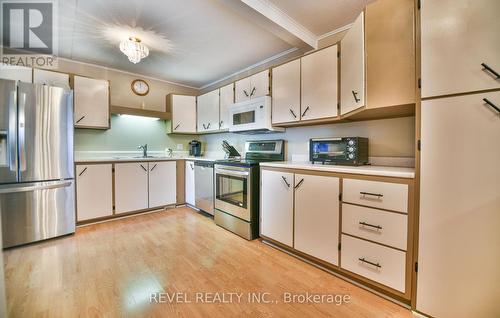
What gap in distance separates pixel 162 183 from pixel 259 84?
235 cm

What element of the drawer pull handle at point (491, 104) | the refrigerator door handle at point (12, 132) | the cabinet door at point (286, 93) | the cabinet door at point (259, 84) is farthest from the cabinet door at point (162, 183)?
the drawer pull handle at point (491, 104)

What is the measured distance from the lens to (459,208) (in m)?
1.16

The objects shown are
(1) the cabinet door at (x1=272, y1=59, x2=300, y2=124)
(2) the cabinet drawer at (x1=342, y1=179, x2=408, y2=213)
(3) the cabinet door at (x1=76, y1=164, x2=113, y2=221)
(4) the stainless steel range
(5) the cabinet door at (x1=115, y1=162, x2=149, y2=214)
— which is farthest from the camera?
(5) the cabinet door at (x1=115, y1=162, x2=149, y2=214)

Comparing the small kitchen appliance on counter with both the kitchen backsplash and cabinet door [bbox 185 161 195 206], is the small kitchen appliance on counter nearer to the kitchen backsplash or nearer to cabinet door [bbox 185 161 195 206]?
the kitchen backsplash

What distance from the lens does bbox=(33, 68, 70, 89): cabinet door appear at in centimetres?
265

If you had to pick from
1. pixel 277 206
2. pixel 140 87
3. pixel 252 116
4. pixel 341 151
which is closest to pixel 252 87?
pixel 252 116

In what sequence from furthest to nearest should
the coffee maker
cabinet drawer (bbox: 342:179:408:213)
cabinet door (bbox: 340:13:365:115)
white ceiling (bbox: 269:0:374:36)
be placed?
the coffee maker, white ceiling (bbox: 269:0:374:36), cabinet door (bbox: 340:13:365:115), cabinet drawer (bbox: 342:179:408:213)

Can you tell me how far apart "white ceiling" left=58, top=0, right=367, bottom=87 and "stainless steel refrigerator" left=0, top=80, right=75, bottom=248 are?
32.1 inches

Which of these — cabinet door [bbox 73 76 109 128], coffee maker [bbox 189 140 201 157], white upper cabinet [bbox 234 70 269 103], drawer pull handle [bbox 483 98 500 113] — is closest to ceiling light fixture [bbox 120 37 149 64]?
cabinet door [bbox 73 76 109 128]

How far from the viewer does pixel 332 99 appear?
2.03 m

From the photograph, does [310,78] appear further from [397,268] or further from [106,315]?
[106,315]

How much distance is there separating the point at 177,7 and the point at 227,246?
251 centimetres

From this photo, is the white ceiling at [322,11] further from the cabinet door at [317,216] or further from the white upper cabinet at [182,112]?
the white upper cabinet at [182,112]

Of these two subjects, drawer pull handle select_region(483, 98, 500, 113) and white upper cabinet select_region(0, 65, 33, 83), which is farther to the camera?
white upper cabinet select_region(0, 65, 33, 83)
